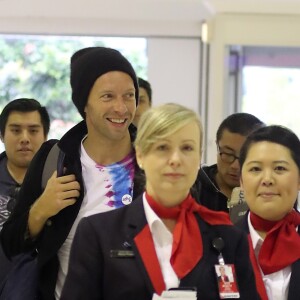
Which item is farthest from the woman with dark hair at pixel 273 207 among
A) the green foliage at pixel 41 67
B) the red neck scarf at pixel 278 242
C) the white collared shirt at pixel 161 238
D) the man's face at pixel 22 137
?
the green foliage at pixel 41 67

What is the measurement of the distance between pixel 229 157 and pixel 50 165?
82 cm

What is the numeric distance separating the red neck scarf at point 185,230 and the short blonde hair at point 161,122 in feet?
0.49

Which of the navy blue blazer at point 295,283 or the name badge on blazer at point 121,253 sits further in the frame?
the navy blue blazer at point 295,283

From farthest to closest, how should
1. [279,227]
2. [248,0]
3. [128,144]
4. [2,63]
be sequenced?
[2,63], [248,0], [128,144], [279,227]

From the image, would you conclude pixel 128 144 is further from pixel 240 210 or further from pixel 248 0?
pixel 248 0

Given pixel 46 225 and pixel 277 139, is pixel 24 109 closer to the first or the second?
pixel 46 225

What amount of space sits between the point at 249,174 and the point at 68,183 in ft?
1.84

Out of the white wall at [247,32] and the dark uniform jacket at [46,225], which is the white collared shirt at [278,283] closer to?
the dark uniform jacket at [46,225]

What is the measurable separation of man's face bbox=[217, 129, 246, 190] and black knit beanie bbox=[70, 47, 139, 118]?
0.63m

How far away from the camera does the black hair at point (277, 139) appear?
1782mm

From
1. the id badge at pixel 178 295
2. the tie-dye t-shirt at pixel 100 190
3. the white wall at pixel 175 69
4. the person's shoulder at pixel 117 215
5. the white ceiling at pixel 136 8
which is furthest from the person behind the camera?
Answer: the white wall at pixel 175 69

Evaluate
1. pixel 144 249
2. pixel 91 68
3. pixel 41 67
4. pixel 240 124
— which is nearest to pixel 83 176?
pixel 91 68

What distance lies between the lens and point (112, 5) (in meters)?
3.77

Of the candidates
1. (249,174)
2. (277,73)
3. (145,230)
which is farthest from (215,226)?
(277,73)
